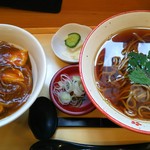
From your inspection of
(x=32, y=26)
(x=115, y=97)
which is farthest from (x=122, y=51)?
(x=32, y=26)

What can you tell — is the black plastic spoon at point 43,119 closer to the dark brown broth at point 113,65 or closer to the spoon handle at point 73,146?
the spoon handle at point 73,146

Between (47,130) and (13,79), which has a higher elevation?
(13,79)

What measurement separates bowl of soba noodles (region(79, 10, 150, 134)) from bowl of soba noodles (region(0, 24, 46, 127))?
0.49 feet

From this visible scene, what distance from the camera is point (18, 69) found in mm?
923

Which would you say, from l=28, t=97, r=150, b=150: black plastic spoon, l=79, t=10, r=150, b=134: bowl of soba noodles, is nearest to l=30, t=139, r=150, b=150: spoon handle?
l=28, t=97, r=150, b=150: black plastic spoon

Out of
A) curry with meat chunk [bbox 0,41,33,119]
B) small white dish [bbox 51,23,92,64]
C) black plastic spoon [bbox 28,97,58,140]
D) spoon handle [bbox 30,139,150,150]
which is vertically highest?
small white dish [bbox 51,23,92,64]

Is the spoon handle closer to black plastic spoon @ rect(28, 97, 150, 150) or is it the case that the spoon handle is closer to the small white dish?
black plastic spoon @ rect(28, 97, 150, 150)

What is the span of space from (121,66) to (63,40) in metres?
0.31

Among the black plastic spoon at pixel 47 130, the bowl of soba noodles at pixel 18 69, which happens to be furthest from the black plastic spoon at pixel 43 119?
the bowl of soba noodles at pixel 18 69

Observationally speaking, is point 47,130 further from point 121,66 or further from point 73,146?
point 121,66

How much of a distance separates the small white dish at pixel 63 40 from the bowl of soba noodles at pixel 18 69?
0.21 m

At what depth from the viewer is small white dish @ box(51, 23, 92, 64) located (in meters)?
1.15

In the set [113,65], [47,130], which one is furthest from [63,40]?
[47,130]

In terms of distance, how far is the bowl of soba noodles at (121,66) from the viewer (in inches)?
36.5
